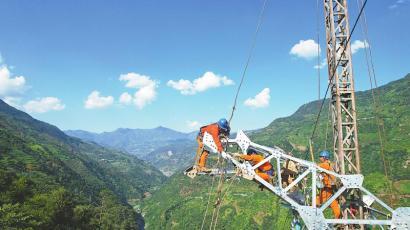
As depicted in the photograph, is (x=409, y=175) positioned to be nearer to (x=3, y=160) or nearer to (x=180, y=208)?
(x=180, y=208)

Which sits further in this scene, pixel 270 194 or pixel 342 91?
pixel 270 194

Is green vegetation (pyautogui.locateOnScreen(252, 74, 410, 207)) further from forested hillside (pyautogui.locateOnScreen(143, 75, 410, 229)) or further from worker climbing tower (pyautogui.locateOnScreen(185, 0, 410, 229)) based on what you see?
worker climbing tower (pyautogui.locateOnScreen(185, 0, 410, 229))

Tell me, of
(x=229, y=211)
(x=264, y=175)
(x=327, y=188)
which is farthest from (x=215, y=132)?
(x=229, y=211)

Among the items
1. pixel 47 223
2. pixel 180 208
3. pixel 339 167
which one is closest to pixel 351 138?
pixel 339 167

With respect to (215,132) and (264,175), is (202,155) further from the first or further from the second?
(264,175)

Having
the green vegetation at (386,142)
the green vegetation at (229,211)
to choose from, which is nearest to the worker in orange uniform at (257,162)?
the green vegetation at (386,142)
